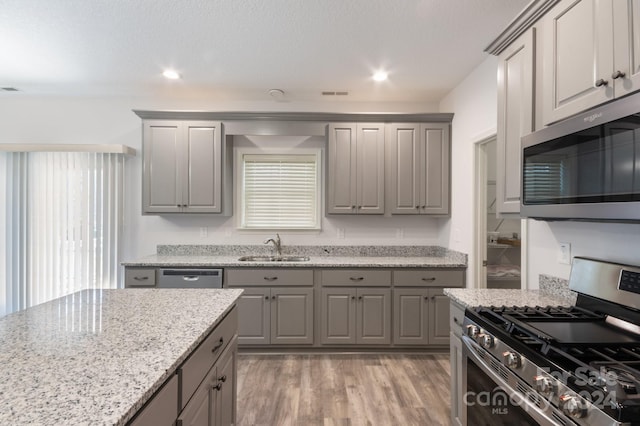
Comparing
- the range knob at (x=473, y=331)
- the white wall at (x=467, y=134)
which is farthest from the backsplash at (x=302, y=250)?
the range knob at (x=473, y=331)

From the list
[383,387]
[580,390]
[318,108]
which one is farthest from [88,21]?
[383,387]

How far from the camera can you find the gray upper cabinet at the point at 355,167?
3230 mm

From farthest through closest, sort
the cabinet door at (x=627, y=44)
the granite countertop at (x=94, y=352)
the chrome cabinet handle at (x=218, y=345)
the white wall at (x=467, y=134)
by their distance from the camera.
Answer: the white wall at (x=467, y=134) < the chrome cabinet handle at (x=218, y=345) < the cabinet door at (x=627, y=44) < the granite countertop at (x=94, y=352)

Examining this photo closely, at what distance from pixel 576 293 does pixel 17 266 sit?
497 centimetres

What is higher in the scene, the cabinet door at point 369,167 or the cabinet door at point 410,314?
the cabinet door at point 369,167

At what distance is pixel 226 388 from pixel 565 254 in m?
2.03

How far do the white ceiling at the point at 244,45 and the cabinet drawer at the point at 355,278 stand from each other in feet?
6.28

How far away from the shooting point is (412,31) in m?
2.20

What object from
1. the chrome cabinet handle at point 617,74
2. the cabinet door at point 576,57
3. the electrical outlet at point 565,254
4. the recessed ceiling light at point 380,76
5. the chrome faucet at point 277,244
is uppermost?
the recessed ceiling light at point 380,76

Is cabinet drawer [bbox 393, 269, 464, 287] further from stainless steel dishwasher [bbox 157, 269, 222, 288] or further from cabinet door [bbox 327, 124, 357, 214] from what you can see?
stainless steel dishwasher [bbox 157, 269, 222, 288]

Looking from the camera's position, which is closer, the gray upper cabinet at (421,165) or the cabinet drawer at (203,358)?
the cabinet drawer at (203,358)

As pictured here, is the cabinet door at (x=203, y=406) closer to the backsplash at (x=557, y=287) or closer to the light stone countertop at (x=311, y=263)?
the light stone countertop at (x=311, y=263)

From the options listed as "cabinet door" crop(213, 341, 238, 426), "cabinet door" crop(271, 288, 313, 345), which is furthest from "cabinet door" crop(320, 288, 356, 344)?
"cabinet door" crop(213, 341, 238, 426)

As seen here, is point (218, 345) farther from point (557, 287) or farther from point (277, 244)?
point (277, 244)
